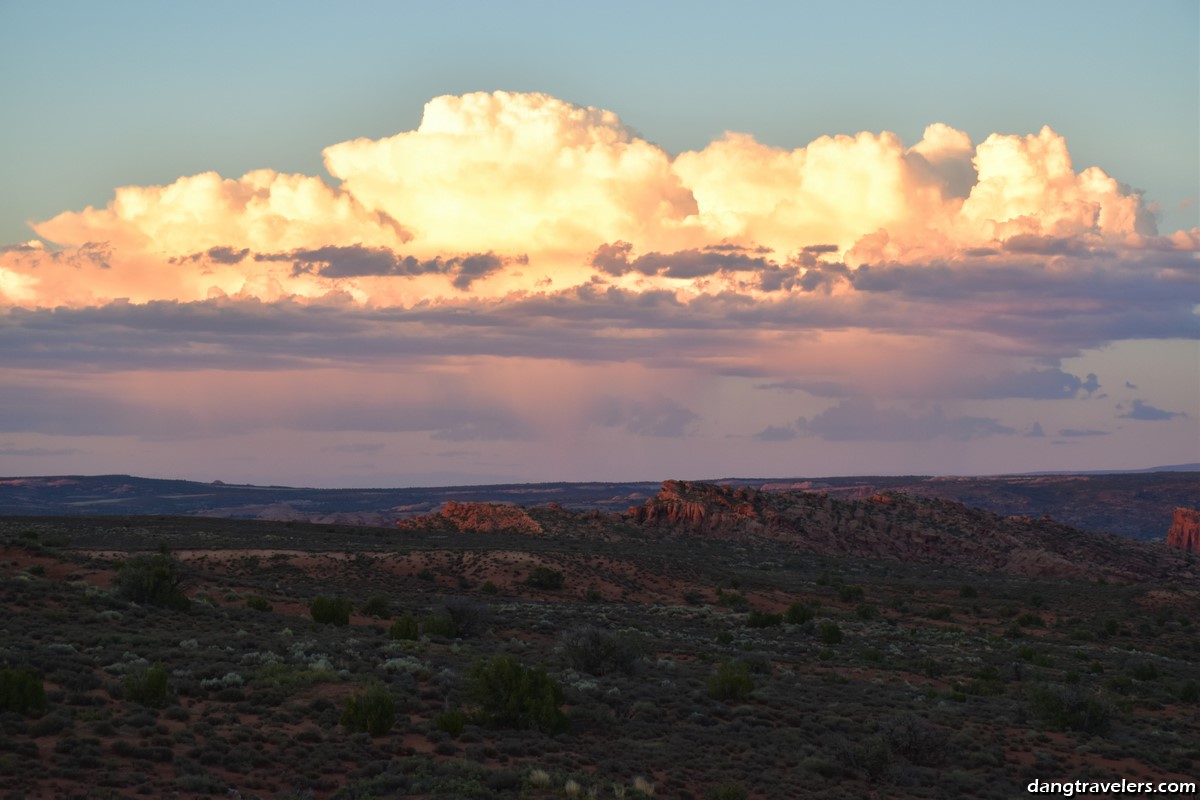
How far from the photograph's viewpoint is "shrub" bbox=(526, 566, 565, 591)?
66.1 metres

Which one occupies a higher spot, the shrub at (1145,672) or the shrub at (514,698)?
the shrub at (514,698)

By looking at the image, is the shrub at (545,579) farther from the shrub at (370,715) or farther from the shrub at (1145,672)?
the shrub at (370,715)

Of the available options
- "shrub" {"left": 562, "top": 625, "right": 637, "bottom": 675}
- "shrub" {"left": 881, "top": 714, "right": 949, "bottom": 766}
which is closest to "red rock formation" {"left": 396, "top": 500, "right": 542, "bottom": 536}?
"shrub" {"left": 562, "top": 625, "right": 637, "bottom": 675}

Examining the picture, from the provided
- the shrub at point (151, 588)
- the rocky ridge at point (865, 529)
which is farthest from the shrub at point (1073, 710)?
the rocky ridge at point (865, 529)

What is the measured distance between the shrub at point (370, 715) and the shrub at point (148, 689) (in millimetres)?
4095

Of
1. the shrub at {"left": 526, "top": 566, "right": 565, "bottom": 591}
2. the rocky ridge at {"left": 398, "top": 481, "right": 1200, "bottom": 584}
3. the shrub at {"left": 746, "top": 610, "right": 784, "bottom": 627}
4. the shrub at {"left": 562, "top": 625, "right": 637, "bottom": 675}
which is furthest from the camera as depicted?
the rocky ridge at {"left": 398, "top": 481, "right": 1200, "bottom": 584}

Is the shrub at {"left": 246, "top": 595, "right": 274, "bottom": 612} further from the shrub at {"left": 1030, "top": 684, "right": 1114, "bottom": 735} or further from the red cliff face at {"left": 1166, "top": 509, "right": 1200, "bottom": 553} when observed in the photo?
the red cliff face at {"left": 1166, "top": 509, "right": 1200, "bottom": 553}

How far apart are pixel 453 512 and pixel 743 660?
76212mm

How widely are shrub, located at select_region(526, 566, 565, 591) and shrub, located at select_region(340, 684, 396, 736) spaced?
4045 centimetres

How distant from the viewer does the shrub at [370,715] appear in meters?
25.2

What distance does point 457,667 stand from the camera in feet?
→ 108

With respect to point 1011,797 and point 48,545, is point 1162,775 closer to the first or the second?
point 1011,797

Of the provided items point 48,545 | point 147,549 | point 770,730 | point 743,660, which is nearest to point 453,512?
point 147,549

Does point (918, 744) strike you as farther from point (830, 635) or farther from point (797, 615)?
point (797, 615)
